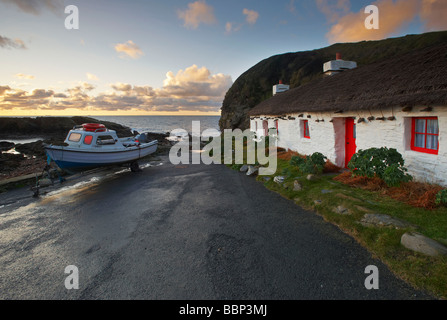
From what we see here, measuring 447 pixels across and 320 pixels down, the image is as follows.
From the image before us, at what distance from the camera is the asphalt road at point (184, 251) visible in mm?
4332

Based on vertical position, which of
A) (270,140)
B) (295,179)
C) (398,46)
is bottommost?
(295,179)

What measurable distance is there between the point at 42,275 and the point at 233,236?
4.56 metres

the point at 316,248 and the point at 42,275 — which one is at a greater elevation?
the point at 316,248

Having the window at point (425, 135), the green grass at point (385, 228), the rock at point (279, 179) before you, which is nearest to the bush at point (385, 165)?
the green grass at point (385, 228)

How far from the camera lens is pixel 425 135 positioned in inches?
292

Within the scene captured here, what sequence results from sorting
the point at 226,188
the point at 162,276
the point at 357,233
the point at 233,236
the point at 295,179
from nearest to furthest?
the point at 162,276 → the point at 357,233 → the point at 233,236 → the point at 295,179 → the point at 226,188

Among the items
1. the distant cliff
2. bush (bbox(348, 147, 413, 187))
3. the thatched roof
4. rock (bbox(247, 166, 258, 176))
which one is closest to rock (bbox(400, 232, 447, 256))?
bush (bbox(348, 147, 413, 187))

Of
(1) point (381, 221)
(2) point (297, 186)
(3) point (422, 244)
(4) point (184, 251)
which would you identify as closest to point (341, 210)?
(1) point (381, 221)

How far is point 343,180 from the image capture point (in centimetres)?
920

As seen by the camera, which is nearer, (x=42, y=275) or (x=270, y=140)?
(x=42, y=275)

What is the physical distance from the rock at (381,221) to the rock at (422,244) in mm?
500

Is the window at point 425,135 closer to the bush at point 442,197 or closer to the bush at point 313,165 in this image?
the bush at point 442,197
